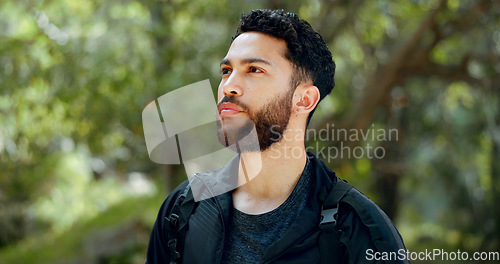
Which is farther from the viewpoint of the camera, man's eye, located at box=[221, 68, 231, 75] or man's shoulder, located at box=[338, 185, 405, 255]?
man's eye, located at box=[221, 68, 231, 75]

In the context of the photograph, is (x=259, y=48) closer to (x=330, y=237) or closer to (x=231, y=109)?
(x=231, y=109)

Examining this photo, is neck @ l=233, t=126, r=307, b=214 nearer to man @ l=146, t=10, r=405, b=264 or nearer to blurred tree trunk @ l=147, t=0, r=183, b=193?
man @ l=146, t=10, r=405, b=264

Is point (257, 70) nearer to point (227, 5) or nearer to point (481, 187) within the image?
point (227, 5)

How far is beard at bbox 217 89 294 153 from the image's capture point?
80.7 inches

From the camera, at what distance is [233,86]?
2037 millimetres

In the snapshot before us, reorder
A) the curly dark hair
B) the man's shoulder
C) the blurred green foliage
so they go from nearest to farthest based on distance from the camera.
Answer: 1. the man's shoulder
2. the curly dark hair
3. the blurred green foliage

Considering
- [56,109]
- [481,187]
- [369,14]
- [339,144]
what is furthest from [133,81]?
[481,187]

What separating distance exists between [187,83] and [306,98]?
11.0ft

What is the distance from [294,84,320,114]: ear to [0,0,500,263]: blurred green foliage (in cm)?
231

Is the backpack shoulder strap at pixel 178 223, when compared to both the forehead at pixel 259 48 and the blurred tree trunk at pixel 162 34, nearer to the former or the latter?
the forehead at pixel 259 48

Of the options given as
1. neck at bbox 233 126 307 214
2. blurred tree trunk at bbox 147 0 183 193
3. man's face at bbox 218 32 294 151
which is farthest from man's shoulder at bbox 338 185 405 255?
blurred tree trunk at bbox 147 0 183 193

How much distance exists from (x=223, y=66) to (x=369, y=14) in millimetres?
5712

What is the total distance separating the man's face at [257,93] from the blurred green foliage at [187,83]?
2297mm

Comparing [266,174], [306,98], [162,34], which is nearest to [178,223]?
[266,174]
